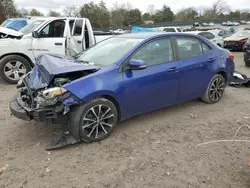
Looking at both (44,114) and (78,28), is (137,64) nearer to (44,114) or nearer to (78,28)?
(44,114)

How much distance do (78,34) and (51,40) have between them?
39.7 inches

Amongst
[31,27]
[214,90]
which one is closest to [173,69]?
[214,90]

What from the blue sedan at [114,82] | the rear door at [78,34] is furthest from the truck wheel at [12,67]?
the blue sedan at [114,82]

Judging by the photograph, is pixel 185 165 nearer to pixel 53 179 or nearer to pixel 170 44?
pixel 53 179

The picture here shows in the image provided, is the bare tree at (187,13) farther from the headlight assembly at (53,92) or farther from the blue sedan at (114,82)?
the headlight assembly at (53,92)

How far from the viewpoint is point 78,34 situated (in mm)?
8672

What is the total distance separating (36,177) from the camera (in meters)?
3.22

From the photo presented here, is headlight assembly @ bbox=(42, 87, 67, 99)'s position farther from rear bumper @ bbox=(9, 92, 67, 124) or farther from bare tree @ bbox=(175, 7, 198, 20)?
bare tree @ bbox=(175, 7, 198, 20)

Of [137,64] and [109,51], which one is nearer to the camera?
[137,64]

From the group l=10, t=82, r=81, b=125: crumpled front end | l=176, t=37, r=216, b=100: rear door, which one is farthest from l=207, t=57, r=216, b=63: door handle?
l=10, t=82, r=81, b=125: crumpled front end

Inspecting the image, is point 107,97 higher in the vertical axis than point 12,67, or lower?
lower

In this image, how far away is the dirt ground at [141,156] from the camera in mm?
3119

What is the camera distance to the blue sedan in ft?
12.3

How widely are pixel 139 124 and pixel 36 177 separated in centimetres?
204
